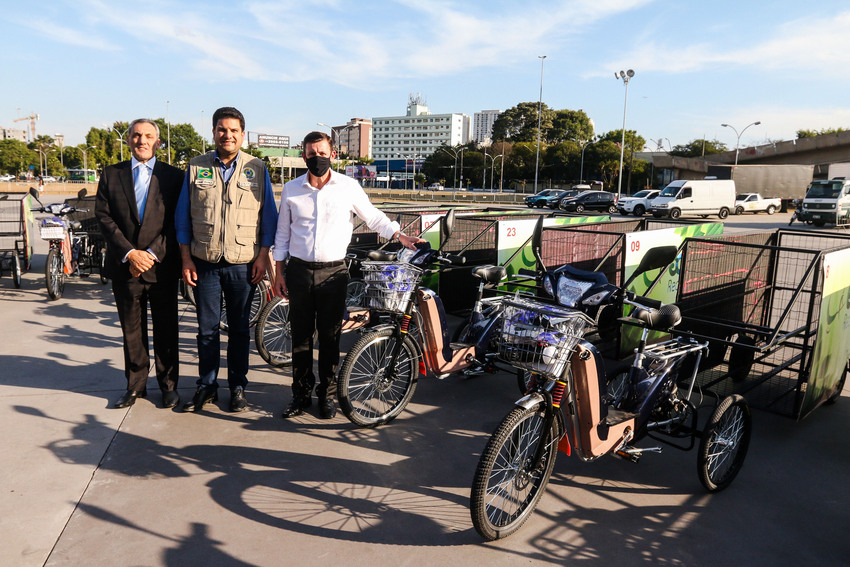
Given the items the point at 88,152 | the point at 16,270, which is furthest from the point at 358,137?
the point at 16,270

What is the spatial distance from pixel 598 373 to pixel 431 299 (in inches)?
60.2

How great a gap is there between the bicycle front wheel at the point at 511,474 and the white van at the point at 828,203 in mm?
28979

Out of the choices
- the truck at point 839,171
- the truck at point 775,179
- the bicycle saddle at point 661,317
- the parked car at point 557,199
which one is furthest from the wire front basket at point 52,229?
the truck at point 839,171

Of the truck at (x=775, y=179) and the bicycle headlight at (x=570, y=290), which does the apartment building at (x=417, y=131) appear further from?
the bicycle headlight at (x=570, y=290)

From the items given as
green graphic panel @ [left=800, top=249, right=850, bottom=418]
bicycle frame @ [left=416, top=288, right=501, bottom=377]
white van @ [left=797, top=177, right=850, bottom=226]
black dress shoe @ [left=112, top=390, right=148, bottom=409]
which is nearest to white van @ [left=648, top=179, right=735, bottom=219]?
white van @ [left=797, top=177, right=850, bottom=226]

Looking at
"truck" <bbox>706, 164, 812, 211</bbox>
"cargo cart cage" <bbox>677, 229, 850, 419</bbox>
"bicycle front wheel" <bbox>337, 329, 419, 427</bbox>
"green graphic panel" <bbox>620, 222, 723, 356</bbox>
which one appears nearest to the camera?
"bicycle front wheel" <bbox>337, 329, 419, 427</bbox>

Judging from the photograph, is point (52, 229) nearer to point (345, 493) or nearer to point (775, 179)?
point (345, 493)

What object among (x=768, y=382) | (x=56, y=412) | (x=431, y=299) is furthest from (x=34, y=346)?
(x=768, y=382)

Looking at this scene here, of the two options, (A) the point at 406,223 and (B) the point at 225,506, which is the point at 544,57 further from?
(B) the point at 225,506

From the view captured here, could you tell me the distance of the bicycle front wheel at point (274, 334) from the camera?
5.24m

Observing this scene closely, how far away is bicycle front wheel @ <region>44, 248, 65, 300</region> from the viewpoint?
7.59m

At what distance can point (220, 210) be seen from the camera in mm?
4023

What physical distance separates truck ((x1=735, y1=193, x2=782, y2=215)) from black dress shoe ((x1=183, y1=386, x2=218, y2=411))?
35.4 meters

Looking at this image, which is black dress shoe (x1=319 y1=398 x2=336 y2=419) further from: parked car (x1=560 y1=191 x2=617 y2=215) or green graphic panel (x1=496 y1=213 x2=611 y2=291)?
parked car (x1=560 y1=191 x2=617 y2=215)
